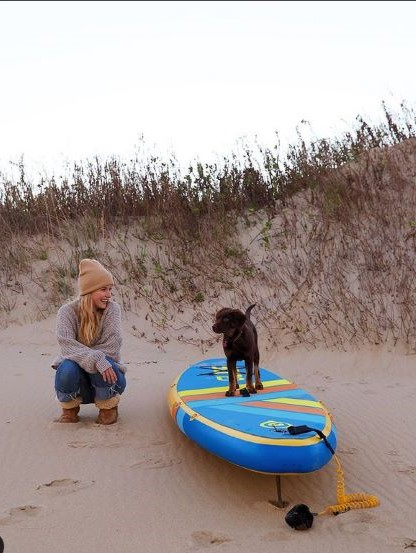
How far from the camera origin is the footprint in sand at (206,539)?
9.55 ft

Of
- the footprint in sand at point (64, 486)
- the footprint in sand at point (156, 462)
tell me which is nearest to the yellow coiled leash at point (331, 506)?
the footprint in sand at point (156, 462)

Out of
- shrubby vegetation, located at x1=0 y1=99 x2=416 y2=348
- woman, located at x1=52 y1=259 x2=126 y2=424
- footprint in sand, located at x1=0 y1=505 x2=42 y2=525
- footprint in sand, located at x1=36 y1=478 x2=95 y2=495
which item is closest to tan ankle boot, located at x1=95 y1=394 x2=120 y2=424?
woman, located at x1=52 y1=259 x2=126 y2=424

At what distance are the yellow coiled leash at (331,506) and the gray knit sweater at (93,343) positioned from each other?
1760 mm

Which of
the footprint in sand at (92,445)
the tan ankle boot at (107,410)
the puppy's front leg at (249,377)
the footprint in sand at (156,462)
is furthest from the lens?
the tan ankle boot at (107,410)

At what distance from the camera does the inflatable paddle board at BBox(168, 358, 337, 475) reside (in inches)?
125

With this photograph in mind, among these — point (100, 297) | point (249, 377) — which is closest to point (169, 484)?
point (249, 377)

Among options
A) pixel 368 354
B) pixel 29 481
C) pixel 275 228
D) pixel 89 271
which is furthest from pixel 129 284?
pixel 29 481

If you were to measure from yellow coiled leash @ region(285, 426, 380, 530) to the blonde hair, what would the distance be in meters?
1.94

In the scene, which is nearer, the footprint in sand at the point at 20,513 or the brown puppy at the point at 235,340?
the footprint in sand at the point at 20,513

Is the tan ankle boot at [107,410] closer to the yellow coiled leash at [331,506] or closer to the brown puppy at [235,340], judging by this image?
the brown puppy at [235,340]

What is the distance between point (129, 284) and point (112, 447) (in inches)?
221

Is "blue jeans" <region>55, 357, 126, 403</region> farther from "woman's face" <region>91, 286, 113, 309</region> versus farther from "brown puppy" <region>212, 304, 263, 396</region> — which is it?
→ "brown puppy" <region>212, 304, 263, 396</region>

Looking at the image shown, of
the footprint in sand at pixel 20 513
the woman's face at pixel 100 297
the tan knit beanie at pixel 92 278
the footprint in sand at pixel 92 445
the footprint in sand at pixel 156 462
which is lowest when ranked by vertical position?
the footprint in sand at pixel 156 462

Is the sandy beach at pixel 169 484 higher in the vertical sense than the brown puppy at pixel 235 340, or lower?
lower
